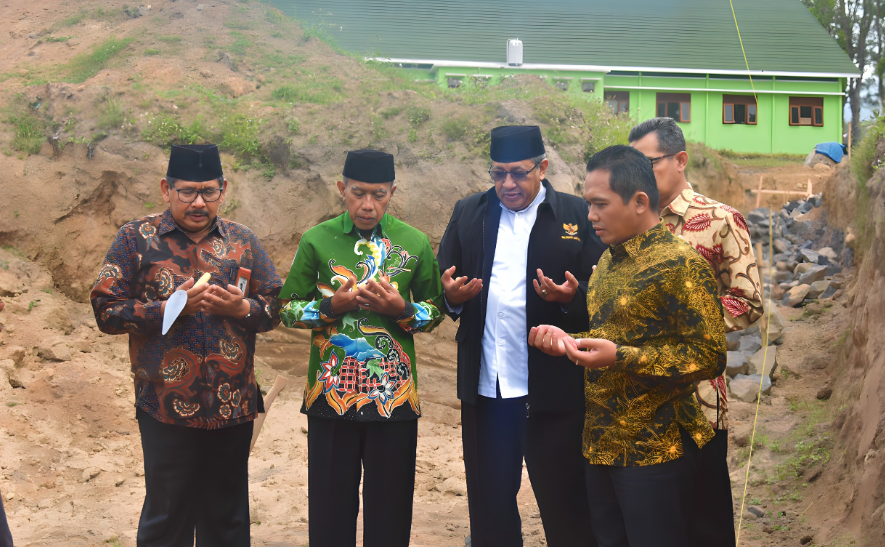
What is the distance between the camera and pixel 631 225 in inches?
103

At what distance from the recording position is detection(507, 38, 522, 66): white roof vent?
19859mm

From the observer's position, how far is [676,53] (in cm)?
2342

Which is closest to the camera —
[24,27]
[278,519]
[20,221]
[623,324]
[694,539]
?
[623,324]

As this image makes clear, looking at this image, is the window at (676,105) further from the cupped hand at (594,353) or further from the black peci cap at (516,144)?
the cupped hand at (594,353)

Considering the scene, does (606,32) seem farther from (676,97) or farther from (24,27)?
(24,27)

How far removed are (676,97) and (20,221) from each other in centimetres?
2097

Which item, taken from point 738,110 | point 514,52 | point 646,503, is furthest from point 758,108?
point 646,503

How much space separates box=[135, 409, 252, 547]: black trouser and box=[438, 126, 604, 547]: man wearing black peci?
1.11m

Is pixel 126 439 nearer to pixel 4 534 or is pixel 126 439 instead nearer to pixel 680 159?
pixel 4 534

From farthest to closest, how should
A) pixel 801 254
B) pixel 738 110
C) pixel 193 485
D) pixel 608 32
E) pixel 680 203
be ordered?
1. pixel 738 110
2. pixel 608 32
3. pixel 801 254
4. pixel 193 485
5. pixel 680 203

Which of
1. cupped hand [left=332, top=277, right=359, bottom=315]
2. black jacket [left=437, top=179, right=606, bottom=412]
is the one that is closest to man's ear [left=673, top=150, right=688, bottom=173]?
black jacket [left=437, top=179, right=606, bottom=412]

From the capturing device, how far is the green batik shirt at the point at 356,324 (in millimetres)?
3332

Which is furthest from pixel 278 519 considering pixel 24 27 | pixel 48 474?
pixel 24 27

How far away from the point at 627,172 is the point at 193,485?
2.39 meters
